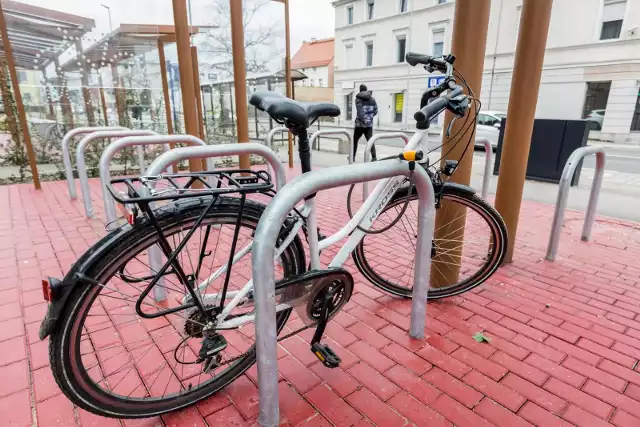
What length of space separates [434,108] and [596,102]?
74.7 feet

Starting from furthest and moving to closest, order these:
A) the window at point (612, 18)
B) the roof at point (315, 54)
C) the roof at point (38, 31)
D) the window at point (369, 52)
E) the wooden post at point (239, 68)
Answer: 1. the roof at point (315, 54)
2. the window at point (369, 52)
3. the window at point (612, 18)
4. the roof at point (38, 31)
5. the wooden post at point (239, 68)

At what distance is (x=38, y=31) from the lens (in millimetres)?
6414

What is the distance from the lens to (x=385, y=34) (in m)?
27.9

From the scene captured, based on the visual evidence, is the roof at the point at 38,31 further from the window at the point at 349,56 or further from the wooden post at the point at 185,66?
the window at the point at 349,56

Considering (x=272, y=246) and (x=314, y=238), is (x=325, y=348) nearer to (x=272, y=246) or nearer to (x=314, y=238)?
(x=314, y=238)

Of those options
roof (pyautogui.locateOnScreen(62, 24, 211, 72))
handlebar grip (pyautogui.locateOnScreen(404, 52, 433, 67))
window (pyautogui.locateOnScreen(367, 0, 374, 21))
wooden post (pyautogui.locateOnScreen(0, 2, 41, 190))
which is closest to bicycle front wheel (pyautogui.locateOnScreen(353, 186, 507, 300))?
handlebar grip (pyautogui.locateOnScreen(404, 52, 433, 67))

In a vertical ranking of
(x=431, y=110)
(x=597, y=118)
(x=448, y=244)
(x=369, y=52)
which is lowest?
(x=448, y=244)

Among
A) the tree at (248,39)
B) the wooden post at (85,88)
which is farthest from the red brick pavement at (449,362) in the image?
the tree at (248,39)

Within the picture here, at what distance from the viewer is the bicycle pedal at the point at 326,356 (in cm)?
180

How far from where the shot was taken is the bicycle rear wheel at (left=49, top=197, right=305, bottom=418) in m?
1.38

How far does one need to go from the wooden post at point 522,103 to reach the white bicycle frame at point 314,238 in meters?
1.30

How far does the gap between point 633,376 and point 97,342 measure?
281 cm

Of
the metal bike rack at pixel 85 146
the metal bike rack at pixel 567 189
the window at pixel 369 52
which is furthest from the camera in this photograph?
the window at pixel 369 52

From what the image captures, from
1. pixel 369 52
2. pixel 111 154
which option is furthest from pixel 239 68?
pixel 369 52
